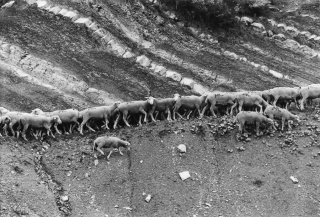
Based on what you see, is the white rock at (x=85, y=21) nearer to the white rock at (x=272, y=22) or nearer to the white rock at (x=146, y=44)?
the white rock at (x=146, y=44)

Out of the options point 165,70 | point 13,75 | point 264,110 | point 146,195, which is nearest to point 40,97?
point 13,75

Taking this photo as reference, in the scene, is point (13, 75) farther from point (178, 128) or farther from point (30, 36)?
point (178, 128)

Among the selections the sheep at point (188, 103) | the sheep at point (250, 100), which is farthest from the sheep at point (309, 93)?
the sheep at point (188, 103)

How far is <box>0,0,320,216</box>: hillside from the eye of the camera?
20.3 m

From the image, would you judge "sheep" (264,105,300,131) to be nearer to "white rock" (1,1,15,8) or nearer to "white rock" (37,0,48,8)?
"white rock" (37,0,48,8)

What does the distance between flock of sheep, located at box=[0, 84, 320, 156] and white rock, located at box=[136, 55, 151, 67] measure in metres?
5.42

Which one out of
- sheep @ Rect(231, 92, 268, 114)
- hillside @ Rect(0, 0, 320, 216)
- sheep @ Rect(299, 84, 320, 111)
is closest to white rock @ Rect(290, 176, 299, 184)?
hillside @ Rect(0, 0, 320, 216)

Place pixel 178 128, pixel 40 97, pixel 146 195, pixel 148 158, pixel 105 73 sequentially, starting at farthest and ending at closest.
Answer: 1. pixel 105 73
2. pixel 40 97
3. pixel 178 128
4. pixel 148 158
5. pixel 146 195

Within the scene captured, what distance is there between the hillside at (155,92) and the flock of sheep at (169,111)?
2.19 feet

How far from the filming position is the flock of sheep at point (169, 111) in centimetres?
2334

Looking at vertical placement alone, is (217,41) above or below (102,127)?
above

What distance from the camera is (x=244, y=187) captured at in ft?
69.2

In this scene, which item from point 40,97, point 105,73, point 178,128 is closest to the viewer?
point 178,128

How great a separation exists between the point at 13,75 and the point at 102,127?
7.48 metres
